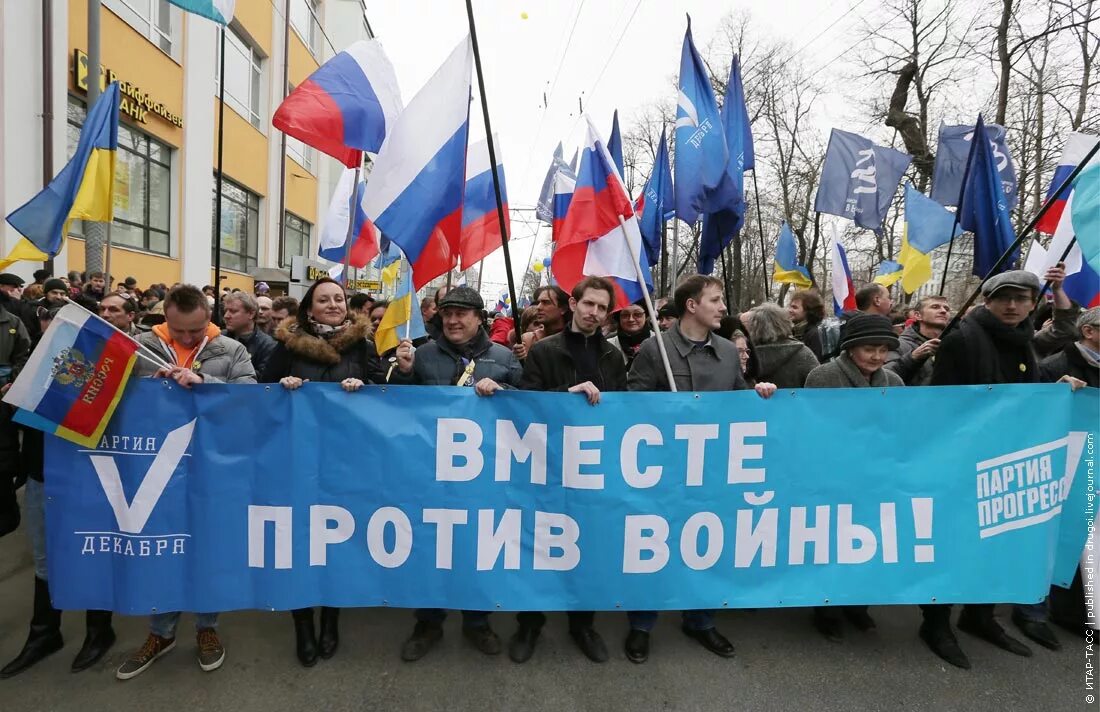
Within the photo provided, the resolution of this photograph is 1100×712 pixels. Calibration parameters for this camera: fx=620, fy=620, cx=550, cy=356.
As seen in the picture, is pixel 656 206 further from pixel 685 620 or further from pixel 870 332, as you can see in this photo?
pixel 685 620

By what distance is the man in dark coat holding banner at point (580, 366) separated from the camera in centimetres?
329

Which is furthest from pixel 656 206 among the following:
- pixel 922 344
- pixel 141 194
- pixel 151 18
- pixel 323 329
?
pixel 151 18

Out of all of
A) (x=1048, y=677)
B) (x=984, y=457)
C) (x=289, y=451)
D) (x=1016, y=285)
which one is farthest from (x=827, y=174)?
(x=289, y=451)

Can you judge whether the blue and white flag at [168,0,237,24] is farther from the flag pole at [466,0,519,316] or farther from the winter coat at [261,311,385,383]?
the winter coat at [261,311,385,383]

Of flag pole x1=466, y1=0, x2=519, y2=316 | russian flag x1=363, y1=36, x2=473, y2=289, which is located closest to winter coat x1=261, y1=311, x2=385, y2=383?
russian flag x1=363, y1=36, x2=473, y2=289

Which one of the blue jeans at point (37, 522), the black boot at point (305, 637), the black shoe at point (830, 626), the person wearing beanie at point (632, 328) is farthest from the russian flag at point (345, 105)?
the black shoe at point (830, 626)

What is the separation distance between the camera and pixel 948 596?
3.22m

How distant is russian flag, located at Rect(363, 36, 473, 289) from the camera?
358 centimetres

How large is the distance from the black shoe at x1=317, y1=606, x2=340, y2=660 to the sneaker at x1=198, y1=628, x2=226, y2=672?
18.2 inches

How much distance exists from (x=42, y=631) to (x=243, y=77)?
21.7m

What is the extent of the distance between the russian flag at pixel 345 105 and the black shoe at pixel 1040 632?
195 inches

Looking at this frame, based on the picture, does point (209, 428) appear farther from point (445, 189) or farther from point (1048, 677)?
point (1048, 677)

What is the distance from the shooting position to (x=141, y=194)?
14250 mm

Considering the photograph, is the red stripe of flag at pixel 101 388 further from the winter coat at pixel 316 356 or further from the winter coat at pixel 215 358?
the winter coat at pixel 316 356
